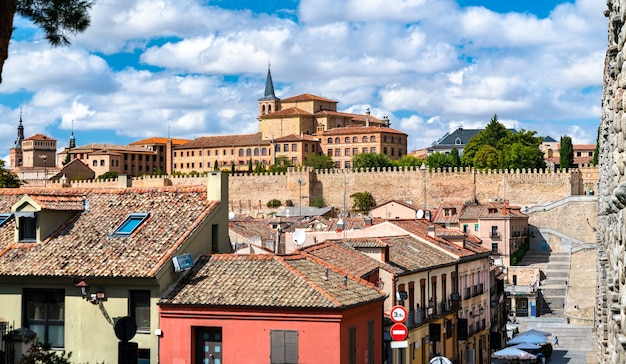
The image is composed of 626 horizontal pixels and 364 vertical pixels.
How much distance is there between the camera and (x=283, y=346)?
14070mm

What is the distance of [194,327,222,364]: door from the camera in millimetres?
14531

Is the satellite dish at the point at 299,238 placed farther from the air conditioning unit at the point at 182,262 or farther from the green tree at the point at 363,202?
the green tree at the point at 363,202

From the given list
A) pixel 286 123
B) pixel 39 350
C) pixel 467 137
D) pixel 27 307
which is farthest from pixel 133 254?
pixel 467 137

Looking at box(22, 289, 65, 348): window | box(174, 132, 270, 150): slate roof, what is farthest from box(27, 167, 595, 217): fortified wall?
box(22, 289, 65, 348): window

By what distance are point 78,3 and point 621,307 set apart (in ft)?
21.2

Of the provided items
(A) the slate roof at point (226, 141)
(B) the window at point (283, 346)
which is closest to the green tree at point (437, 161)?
(A) the slate roof at point (226, 141)

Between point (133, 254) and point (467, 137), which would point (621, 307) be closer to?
point (133, 254)

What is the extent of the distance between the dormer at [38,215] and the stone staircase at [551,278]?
44.5m

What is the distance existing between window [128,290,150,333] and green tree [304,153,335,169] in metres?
90.2

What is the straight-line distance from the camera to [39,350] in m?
11.6

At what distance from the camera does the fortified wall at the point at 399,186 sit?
79.1m

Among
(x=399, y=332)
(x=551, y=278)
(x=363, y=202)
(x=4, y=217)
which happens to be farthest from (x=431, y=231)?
(x=363, y=202)

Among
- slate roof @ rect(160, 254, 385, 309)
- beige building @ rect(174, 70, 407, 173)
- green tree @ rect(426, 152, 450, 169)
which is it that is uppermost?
beige building @ rect(174, 70, 407, 173)

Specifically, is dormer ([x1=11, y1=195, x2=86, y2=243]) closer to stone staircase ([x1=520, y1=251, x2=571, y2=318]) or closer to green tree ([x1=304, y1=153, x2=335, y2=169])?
stone staircase ([x1=520, y1=251, x2=571, y2=318])
